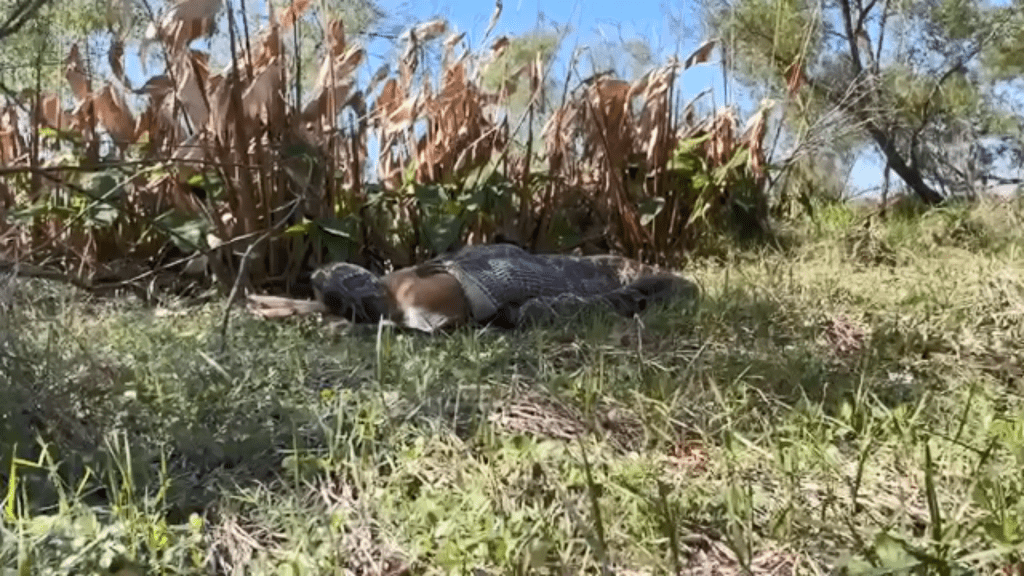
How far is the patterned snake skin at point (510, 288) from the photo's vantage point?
7.11 ft

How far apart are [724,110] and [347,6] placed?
3348 millimetres

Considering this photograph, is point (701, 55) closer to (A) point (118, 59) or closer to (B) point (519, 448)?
(A) point (118, 59)

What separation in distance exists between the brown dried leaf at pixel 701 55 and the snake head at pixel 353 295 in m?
1.47

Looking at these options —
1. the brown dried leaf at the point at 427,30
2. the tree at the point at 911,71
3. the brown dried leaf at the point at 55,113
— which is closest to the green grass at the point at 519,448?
the brown dried leaf at the point at 55,113

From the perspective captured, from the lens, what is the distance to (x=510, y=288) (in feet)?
7.36

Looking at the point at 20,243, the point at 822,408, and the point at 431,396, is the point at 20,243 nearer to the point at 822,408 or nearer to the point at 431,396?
the point at 431,396

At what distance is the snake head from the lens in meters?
2.17

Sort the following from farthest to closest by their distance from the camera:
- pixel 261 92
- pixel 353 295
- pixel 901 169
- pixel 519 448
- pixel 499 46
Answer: pixel 901 169 → pixel 499 46 → pixel 261 92 → pixel 353 295 → pixel 519 448

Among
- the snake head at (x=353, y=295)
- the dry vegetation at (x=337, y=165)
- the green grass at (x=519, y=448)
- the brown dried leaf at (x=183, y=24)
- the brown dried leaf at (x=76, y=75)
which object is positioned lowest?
the green grass at (x=519, y=448)

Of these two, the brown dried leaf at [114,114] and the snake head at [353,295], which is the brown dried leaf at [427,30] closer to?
the brown dried leaf at [114,114]

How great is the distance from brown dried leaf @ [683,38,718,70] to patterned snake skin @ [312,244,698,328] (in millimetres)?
1041

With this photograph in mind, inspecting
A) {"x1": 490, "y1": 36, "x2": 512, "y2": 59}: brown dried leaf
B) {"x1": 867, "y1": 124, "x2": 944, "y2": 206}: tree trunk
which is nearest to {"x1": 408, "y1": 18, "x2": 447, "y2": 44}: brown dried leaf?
{"x1": 490, "y1": 36, "x2": 512, "y2": 59}: brown dried leaf

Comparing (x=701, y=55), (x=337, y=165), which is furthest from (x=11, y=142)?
(x=701, y=55)

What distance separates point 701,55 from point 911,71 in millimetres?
3213
